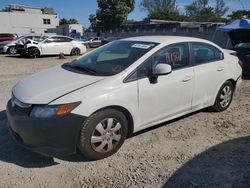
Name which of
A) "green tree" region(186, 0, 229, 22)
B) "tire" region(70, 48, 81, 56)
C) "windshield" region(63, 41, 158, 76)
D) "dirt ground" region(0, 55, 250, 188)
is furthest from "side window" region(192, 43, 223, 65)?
"green tree" region(186, 0, 229, 22)

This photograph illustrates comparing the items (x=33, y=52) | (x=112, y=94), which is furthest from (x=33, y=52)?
(x=112, y=94)

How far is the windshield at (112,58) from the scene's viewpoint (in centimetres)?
413

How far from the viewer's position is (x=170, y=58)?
4520 mm

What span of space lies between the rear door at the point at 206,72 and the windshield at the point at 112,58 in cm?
94

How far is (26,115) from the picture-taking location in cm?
346

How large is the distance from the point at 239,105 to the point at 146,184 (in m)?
3.73

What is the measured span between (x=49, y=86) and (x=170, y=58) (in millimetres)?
1903

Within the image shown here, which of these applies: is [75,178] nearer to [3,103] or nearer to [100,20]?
[3,103]

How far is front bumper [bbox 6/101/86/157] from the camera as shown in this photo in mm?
3363

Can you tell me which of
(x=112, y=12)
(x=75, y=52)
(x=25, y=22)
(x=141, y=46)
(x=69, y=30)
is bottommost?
(x=75, y=52)

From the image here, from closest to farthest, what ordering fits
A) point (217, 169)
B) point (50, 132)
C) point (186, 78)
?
1. point (50, 132)
2. point (217, 169)
3. point (186, 78)

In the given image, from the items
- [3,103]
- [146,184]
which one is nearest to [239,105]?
[146,184]

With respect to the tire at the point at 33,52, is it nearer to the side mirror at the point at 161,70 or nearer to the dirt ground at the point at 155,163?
the dirt ground at the point at 155,163

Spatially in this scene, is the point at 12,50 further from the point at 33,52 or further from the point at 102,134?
the point at 102,134
